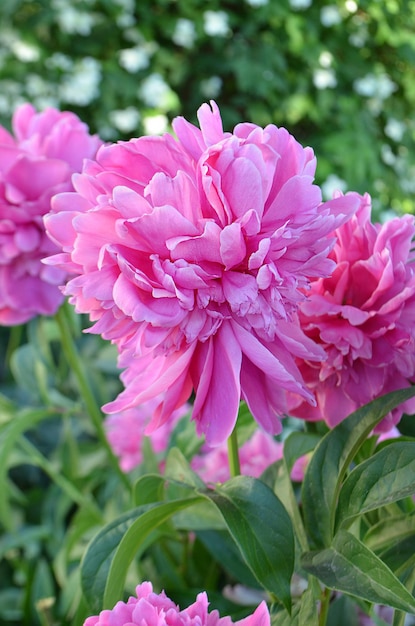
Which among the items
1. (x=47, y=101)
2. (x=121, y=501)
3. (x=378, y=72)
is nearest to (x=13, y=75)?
(x=47, y=101)

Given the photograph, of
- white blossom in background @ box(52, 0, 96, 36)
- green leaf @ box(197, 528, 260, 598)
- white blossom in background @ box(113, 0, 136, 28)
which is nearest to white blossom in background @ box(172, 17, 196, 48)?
white blossom in background @ box(113, 0, 136, 28)

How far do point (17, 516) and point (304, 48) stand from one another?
1.65 metres

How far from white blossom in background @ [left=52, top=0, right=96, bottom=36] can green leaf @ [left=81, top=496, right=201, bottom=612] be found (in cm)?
195

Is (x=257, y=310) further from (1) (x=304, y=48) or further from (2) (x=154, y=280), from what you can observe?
(1) (x=304, y=48)

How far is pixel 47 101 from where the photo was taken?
2160 millimetres

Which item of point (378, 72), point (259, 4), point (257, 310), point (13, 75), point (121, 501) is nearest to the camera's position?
point (257, 310)

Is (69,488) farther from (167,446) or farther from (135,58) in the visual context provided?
(135,58)

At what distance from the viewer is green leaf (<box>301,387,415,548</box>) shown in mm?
340

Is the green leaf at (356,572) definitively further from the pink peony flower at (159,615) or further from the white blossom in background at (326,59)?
the white blossom in background at (326,59)

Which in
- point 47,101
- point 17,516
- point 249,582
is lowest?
point 47,101

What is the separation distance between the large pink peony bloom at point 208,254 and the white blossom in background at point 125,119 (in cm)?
189

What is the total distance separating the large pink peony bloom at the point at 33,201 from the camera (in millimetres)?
561

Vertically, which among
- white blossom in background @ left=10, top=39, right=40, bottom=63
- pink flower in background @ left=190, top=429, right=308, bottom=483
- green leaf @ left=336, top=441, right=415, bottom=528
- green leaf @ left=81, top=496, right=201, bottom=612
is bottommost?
white blossom in background @ left=10, top=39, right=40, bottom=63

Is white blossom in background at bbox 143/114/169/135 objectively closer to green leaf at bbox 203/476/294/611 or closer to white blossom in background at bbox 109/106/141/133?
white blossom in background at bbox 109/106/141/133
